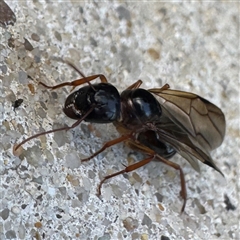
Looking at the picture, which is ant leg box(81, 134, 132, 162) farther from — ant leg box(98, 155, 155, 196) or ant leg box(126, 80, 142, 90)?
ant leg box(126, 80, 142, 90)

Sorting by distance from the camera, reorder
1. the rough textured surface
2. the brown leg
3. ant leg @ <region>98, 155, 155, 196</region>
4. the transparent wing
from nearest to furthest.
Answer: the rough textured surface < ant leg @ <region>98, 155, 155, 196</region> < the brown leg < the transparent wing

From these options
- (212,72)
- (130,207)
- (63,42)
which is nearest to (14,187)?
(130,207)

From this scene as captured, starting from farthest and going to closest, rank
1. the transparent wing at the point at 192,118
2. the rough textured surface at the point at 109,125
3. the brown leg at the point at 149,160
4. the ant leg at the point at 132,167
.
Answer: the transparent wing at the point at 192,118 → the brown leg at the point at 149,160 → the ant leg at the point at 132,167 → the rough textured surface at the point at 109,125

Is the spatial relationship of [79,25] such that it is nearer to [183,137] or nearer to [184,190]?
[183,137]

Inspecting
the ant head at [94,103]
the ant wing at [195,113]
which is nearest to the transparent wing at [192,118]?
the ant wing at [195,113]

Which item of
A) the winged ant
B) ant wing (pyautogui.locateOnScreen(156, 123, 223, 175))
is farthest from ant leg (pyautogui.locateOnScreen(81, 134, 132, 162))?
ant wing (pyautogui.locateOnScreen(156, 123, 223, 175))

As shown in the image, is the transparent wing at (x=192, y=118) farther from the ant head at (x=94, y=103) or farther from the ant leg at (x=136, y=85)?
the ant head at (x=94, y=103)

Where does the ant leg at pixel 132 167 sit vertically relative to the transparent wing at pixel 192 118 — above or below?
below
